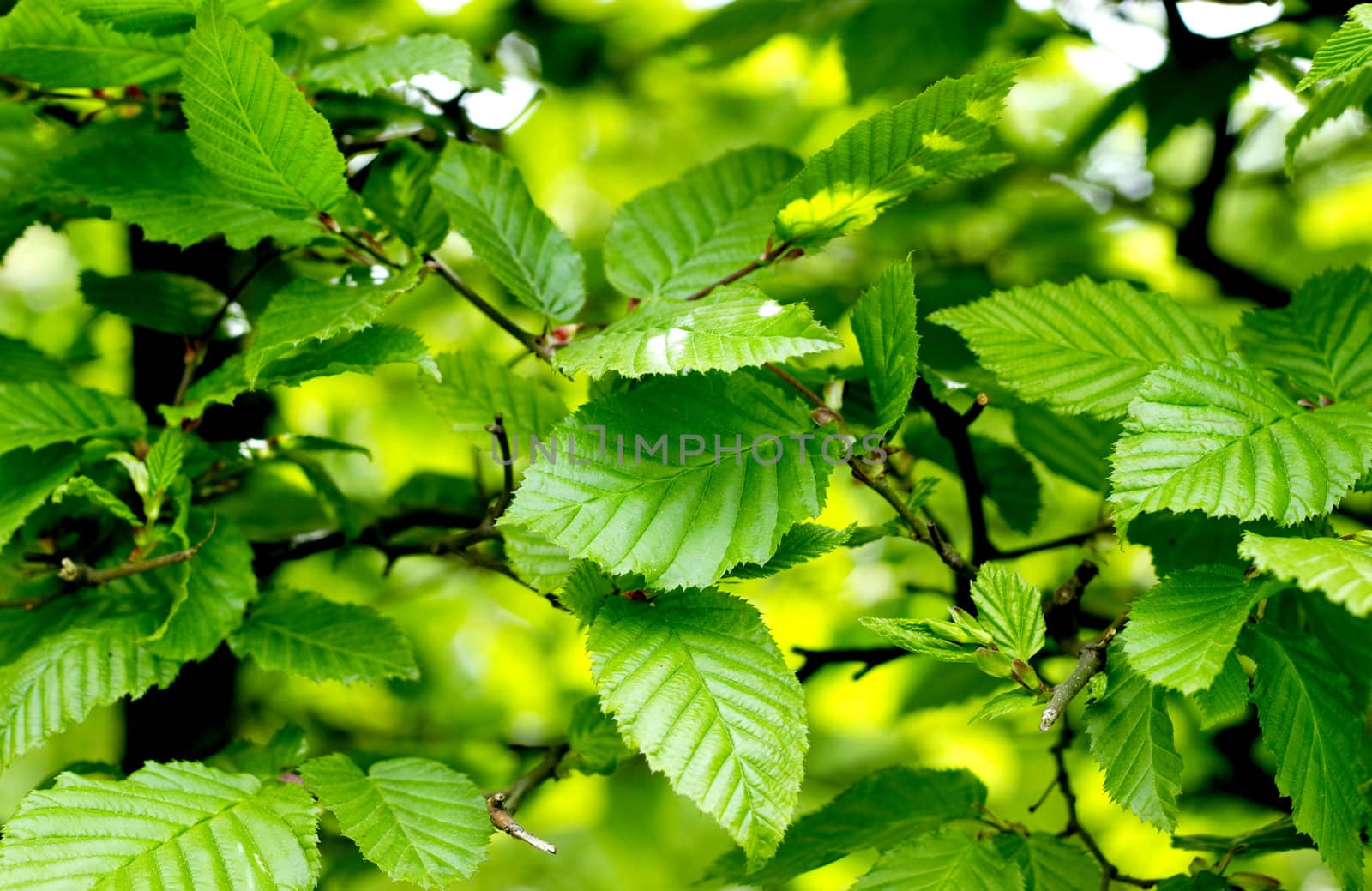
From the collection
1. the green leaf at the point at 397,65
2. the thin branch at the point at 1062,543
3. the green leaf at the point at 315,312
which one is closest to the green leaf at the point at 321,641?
the green leaf at the point at 315,312

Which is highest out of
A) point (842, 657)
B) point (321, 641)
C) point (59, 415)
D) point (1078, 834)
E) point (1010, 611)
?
point (59, 415)

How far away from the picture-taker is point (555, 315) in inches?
33.1

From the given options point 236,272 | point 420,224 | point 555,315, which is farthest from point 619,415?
point 236,272

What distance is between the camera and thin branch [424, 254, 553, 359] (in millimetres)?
788

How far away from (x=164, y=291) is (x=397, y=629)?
0.44 m

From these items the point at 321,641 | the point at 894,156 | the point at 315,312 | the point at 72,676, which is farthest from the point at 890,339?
the point at 72,676

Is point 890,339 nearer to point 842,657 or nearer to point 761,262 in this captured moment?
point 761,262

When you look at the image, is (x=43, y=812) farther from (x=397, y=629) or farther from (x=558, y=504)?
(x=558, y=504)

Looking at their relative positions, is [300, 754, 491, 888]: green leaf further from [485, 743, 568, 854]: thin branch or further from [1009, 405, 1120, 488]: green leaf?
[1009, 405, 1120, 488]: green leaf

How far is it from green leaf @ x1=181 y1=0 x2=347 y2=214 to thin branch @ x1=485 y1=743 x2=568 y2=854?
1.60ft

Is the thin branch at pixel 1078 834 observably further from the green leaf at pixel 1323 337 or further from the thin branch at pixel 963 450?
the green leaf at pixel 1323 337

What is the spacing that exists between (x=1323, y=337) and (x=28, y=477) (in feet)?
3.59

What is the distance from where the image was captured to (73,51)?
32.4 inches

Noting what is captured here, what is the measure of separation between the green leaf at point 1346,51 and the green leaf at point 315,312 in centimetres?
64
